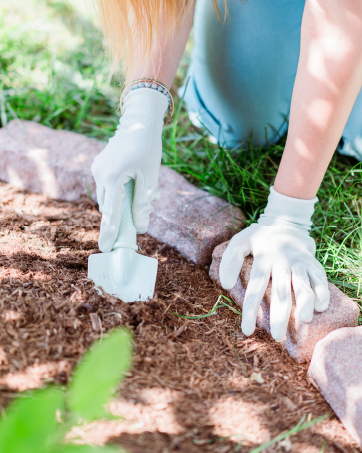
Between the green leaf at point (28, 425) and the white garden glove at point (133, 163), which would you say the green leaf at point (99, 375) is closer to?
the green leaf at point (28, 425)

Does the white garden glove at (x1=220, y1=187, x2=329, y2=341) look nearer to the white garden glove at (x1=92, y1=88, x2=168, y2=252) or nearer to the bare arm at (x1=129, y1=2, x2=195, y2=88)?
the white garden glove at (x1=92, y1=88, x2=168, y2=252)

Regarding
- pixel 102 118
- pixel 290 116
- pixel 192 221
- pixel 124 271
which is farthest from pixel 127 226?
pixel 102 118

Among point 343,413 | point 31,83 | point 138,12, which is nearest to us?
point 343,413

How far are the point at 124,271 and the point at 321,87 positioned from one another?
85cm

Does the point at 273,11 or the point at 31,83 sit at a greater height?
the point at 273,11

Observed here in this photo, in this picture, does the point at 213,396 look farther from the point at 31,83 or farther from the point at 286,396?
the point at 31,83

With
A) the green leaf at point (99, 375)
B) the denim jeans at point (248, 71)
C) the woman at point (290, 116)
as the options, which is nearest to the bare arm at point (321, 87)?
the woman at point (290, 116)

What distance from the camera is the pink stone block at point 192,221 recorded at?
148 cm

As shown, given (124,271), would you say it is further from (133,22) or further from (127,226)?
(133,22)

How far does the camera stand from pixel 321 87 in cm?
107

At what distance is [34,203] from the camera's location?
171 centimetres

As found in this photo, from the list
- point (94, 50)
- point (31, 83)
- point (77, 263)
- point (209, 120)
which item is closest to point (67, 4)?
point (94, 50)

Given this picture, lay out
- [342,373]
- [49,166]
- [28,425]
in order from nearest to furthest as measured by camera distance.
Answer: [28,425], [342,373], [49,166]

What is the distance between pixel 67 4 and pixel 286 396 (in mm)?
3557
